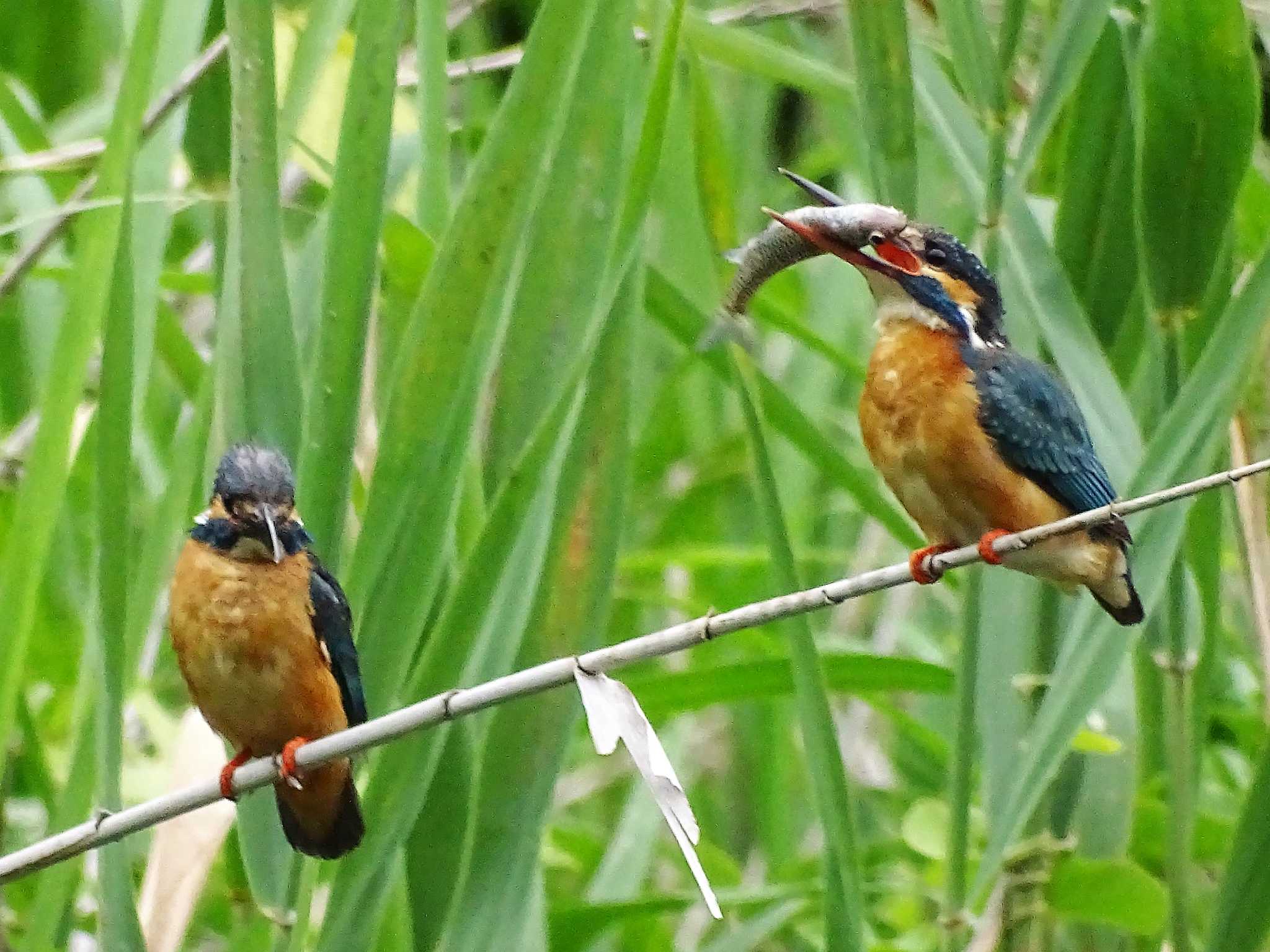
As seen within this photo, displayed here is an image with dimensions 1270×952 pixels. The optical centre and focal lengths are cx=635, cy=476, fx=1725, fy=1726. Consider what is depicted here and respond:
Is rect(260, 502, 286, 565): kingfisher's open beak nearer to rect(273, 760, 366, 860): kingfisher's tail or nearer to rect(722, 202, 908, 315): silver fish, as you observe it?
rect(273, 760, 366, 860): kingfisher's tail

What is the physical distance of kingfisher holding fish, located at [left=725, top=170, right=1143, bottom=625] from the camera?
1.88 metres

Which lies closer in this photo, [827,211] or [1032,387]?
[827,211]

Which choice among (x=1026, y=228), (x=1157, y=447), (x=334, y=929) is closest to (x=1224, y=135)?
(x=1026, y=228)

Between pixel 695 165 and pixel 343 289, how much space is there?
0.61 metres

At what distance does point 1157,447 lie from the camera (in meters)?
1.72

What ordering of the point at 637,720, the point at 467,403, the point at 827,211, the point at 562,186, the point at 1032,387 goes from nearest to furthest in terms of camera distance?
the point at 637,720 → the point at 467,403 → the point at 562,186 → the point at 827,211 → the point at 1032,387

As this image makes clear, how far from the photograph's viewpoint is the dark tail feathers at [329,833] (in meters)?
1.82

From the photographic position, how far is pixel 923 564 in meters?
1.74

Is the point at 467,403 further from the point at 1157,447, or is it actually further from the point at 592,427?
the point at 1157,447

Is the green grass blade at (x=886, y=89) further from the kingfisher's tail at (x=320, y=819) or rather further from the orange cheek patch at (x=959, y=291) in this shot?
the kingfisher's tail at (x=320, y=819)

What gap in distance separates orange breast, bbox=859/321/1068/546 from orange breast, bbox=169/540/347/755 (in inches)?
28.0

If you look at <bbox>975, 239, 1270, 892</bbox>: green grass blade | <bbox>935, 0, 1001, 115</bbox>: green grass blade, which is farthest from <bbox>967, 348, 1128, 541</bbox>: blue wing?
<bbox>935, 0, 1001, 115</bbox>: green grass blade

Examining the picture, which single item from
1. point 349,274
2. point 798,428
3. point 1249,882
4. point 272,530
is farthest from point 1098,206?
point 272,530

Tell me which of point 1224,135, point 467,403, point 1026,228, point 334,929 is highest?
point 1224,135
